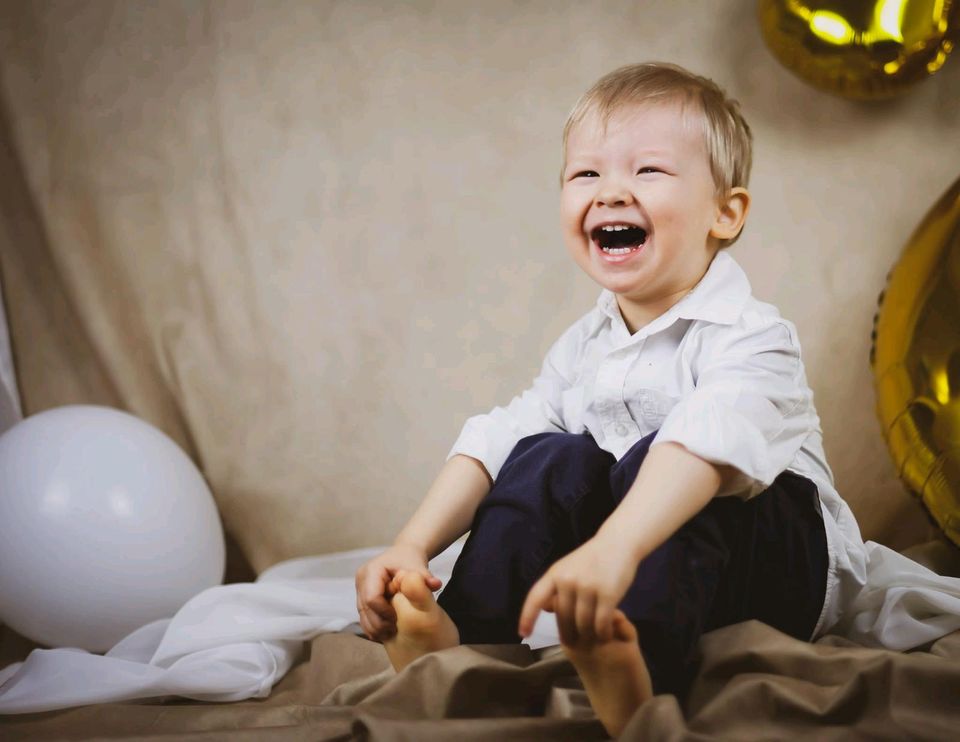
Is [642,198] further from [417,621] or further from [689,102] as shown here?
[417,621]

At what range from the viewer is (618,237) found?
37.9 inches

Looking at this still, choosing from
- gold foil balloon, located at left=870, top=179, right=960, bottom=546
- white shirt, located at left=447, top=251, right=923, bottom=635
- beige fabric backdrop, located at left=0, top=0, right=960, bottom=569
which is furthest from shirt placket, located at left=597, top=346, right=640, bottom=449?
beige fabric backdrop, located at left=0, top=0, right=960, bottom=569

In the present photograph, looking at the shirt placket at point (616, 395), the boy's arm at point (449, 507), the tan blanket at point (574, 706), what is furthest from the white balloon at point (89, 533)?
the shirt placket at point (616, 395)

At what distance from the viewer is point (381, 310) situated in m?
1.51

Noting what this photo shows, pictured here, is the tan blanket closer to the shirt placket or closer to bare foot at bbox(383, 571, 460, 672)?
bare foot at bbox(383, 571, 460, 672)

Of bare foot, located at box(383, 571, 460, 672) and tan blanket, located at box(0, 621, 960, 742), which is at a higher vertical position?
bare foot, located at box(383, 571, 460, 672)

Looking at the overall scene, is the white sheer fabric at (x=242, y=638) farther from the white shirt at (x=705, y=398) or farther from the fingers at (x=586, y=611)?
the fingers at (x=586, y=611)

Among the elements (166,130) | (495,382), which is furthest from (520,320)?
(166,130)

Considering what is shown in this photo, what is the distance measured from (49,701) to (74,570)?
21cm

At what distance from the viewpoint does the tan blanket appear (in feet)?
2.41

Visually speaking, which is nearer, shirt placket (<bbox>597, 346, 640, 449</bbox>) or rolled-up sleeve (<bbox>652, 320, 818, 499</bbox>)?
rolled-up sleeve (<bbox>652, 320, 818, 499</bbox>)

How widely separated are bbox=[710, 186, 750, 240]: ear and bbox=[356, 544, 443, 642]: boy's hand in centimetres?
43

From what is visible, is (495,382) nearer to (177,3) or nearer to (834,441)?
(834,441)

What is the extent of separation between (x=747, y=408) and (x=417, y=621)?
1.05 feet
